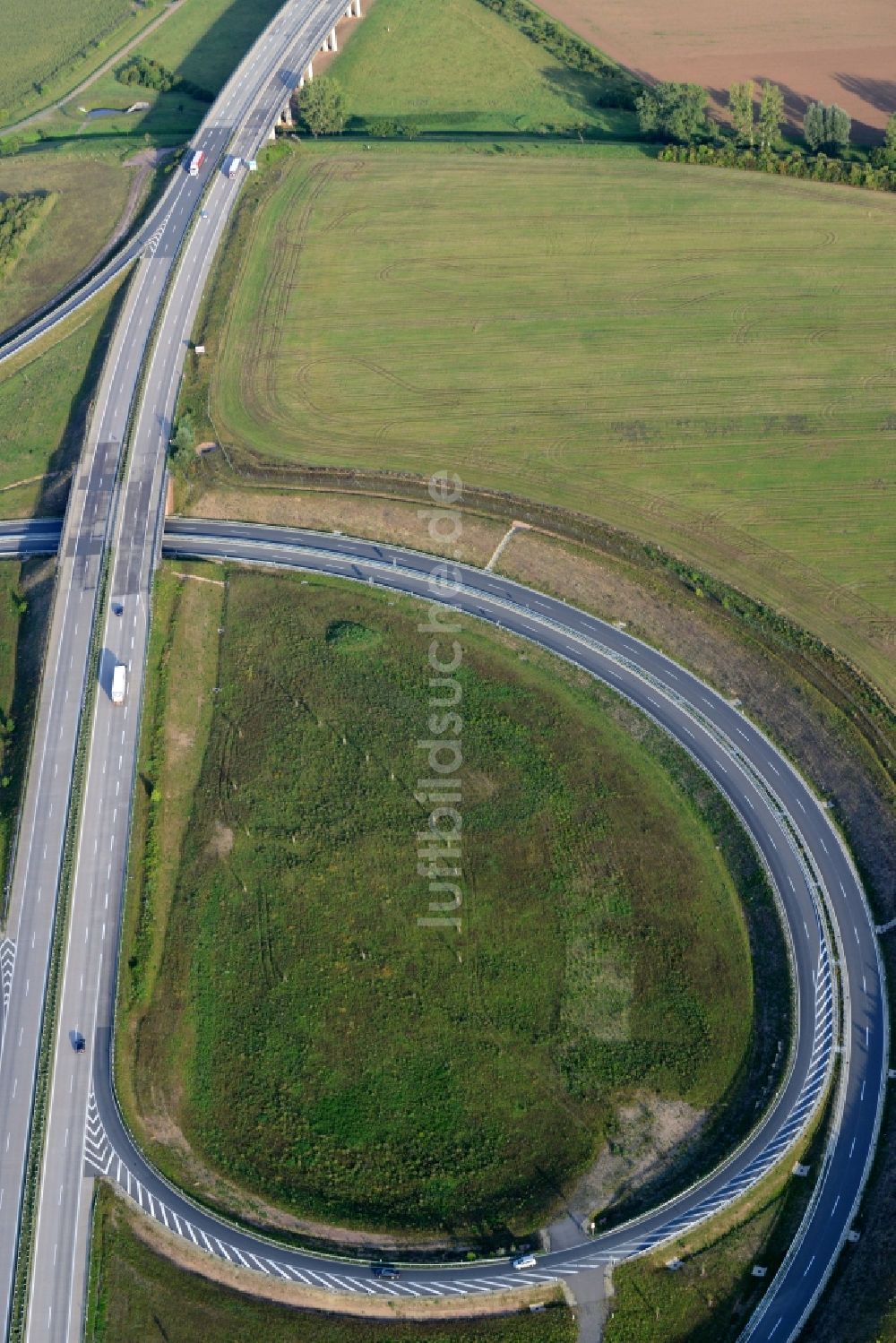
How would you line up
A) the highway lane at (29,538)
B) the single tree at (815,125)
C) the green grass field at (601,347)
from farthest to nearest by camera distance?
the single tree at (815,125)
the highway lane at (29,538)
the green grass field at (601,347)

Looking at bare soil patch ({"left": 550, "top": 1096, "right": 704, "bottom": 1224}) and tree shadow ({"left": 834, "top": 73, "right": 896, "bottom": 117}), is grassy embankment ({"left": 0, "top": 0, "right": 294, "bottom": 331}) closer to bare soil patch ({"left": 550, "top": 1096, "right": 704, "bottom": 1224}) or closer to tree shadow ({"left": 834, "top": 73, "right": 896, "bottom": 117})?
tree shadow ({"left": 834, "top": 73, "right": 896, "bottom": 117})

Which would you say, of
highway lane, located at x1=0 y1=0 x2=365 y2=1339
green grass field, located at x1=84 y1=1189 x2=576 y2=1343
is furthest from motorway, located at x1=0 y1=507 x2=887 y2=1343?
highway lane, located at x1=0 y1=0 x2=365 y2=1339

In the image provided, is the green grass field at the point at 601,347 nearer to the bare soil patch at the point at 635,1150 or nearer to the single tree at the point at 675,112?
the single tree at the point at 675,112

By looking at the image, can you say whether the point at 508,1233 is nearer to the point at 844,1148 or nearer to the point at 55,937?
the point at 844,1148

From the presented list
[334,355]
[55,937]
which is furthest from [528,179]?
[55,937]

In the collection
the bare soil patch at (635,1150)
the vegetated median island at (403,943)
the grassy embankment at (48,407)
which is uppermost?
the grassy embankment at (48,407)

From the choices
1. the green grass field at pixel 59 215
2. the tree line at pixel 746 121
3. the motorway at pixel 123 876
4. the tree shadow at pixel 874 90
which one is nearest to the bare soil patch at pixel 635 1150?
the motorway at pixel 123 876
